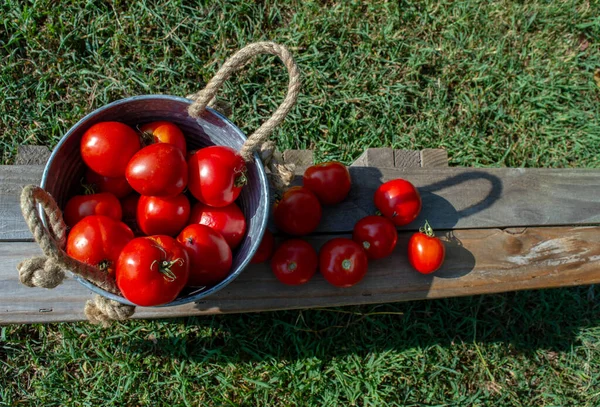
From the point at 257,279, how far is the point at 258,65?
1597mm

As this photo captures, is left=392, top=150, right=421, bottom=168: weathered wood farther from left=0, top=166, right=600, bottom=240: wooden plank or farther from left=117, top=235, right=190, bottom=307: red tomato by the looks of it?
left=117, top=235, right=190, bottom=307: red tomato

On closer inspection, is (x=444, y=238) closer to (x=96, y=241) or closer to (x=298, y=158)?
(x=298, y=158)

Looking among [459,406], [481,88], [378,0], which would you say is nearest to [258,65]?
[378,0]

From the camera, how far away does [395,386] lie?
8.71 ft

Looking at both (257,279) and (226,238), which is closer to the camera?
(226,238)

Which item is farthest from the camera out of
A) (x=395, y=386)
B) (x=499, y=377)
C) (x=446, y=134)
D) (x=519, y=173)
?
(x=446, y=134)

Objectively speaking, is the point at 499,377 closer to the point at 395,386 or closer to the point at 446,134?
the point at 395,386

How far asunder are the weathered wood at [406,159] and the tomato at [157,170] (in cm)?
130

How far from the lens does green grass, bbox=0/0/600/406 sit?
247 centimetres

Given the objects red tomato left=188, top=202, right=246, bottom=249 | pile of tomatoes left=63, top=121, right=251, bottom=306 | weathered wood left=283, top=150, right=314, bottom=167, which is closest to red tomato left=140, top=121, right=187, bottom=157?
pile of tomatoes left=63, top=121, right=251, bottom=306

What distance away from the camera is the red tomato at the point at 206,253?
146 cm

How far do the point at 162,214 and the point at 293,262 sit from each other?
54 cm

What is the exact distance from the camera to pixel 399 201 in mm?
1964

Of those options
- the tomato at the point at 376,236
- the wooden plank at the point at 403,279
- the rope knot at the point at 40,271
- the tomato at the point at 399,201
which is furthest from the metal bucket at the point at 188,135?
the tomato at the point at 399,201
